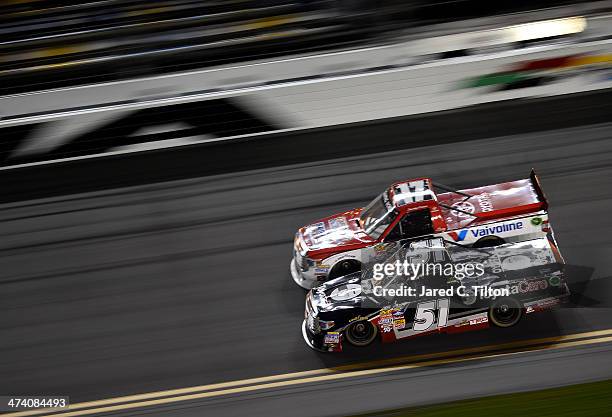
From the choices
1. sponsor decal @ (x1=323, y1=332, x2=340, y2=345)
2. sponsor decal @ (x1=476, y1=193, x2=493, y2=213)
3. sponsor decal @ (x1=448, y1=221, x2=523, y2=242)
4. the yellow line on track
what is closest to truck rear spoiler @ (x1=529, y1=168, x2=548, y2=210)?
sponsor decal @ (x1=448, y1=221, x2=523, y2=242)

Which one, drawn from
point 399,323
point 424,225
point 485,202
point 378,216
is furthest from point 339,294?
point 485,202

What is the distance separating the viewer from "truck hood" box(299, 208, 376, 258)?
1030 centimetres

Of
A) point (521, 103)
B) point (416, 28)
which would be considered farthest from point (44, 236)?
point (521, 103)

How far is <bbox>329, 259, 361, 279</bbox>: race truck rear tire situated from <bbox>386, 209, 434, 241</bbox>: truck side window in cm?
70

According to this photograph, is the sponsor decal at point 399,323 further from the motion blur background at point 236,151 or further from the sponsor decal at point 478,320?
the sponsor decal at point 478,320

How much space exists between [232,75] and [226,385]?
19.5 ft

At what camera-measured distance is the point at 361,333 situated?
369 inches

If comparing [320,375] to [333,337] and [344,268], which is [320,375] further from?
[344,268]

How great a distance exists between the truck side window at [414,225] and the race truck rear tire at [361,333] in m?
1.48

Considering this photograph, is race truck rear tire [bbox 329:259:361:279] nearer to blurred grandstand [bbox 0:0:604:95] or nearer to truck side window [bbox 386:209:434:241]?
truck side window [bbox 386:209:434:241]

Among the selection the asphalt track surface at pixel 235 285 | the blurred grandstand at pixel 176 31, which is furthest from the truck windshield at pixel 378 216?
the blurred grandstand at pixel 176 31

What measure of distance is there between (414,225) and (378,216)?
573 millimetres

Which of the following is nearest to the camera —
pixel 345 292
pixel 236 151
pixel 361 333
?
pixel 361 333

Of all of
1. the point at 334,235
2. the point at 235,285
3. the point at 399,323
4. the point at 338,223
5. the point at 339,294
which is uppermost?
the point at 338,223
